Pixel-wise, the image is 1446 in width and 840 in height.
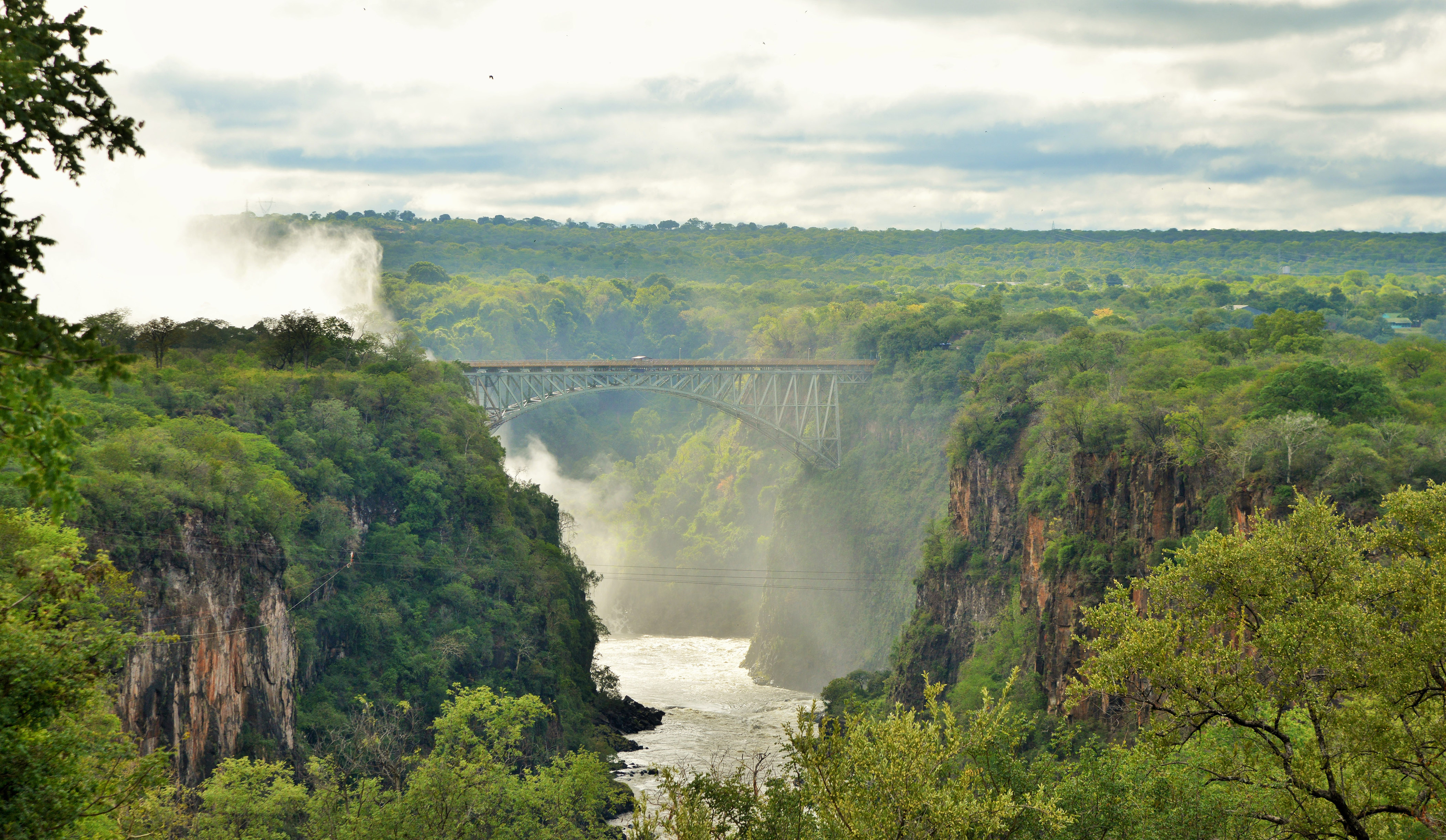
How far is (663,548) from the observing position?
120500 millimetres


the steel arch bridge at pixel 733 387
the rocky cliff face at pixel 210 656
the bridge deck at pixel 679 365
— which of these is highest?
the bridge deck at pixel 679 365

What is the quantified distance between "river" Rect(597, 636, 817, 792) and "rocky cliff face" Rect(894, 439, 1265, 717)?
8520mm

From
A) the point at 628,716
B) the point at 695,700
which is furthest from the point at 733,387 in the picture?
the point at 628,716

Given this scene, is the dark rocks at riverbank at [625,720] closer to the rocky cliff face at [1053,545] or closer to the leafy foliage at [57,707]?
the rocky cliff face at [1053,545]

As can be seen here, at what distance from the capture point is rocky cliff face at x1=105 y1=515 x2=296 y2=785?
34656mm

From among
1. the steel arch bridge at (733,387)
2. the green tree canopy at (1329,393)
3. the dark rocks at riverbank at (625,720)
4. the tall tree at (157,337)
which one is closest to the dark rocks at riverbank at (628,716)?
the dark rocks at riverbank at (625,720)

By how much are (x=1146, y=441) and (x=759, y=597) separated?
6298 centimetres

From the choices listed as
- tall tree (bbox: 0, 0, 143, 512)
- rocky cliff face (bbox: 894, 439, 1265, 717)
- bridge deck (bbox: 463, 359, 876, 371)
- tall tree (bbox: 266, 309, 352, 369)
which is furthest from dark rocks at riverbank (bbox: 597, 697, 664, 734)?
tall tree (bbox: 0, 0, 143, 512)

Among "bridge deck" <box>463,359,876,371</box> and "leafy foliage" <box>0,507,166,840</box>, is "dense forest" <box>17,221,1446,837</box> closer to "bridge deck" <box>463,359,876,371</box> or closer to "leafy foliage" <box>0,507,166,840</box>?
"leafy foliage" <box>0,507,166,840</box>

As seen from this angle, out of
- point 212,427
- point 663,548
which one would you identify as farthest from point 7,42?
point 663,548

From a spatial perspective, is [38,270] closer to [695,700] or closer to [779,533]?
[695,700]

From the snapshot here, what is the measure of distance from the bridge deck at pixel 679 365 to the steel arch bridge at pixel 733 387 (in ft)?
0.24

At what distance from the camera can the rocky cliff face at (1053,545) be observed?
143 feet

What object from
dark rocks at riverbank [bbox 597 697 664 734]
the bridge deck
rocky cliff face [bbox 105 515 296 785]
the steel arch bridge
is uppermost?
the bridge deck
